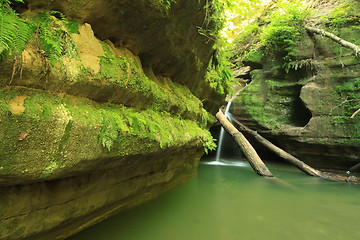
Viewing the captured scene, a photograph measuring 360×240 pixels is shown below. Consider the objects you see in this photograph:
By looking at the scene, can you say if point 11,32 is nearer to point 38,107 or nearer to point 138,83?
point 38,107

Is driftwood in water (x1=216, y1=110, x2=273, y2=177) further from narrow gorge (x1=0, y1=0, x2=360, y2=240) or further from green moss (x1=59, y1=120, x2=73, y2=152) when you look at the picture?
green moss (x1=59, y1=120, x2=73, y2=152)

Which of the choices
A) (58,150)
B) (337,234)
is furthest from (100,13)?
(337,234)

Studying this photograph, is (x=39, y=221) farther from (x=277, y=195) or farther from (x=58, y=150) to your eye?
Answer: (x=277, y=195)

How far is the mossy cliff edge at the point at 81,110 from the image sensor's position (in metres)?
2.08

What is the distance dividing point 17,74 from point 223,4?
4.43 m

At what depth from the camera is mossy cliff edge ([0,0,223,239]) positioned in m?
2.08

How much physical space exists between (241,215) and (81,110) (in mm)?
4045

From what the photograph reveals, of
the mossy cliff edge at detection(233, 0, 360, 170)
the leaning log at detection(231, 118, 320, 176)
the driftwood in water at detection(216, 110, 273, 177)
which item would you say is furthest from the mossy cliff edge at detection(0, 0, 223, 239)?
the mossy cliff edge at detection(233, 0, 360, 170)

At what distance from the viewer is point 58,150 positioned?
2.29 meters

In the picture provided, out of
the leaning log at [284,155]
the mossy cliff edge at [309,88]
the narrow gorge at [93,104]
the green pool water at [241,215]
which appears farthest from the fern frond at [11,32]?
the mossy cliff edge at [309,88]

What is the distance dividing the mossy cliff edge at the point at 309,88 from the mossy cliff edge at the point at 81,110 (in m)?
9.23

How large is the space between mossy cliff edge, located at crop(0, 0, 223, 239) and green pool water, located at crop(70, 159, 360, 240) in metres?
0.58

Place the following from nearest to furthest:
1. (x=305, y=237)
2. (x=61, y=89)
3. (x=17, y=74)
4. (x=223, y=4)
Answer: (x=17, y=74)
(x=61, y=89)
(x=305, y=237)
(x=223, y=4)

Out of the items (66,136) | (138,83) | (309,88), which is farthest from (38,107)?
(309,88)
